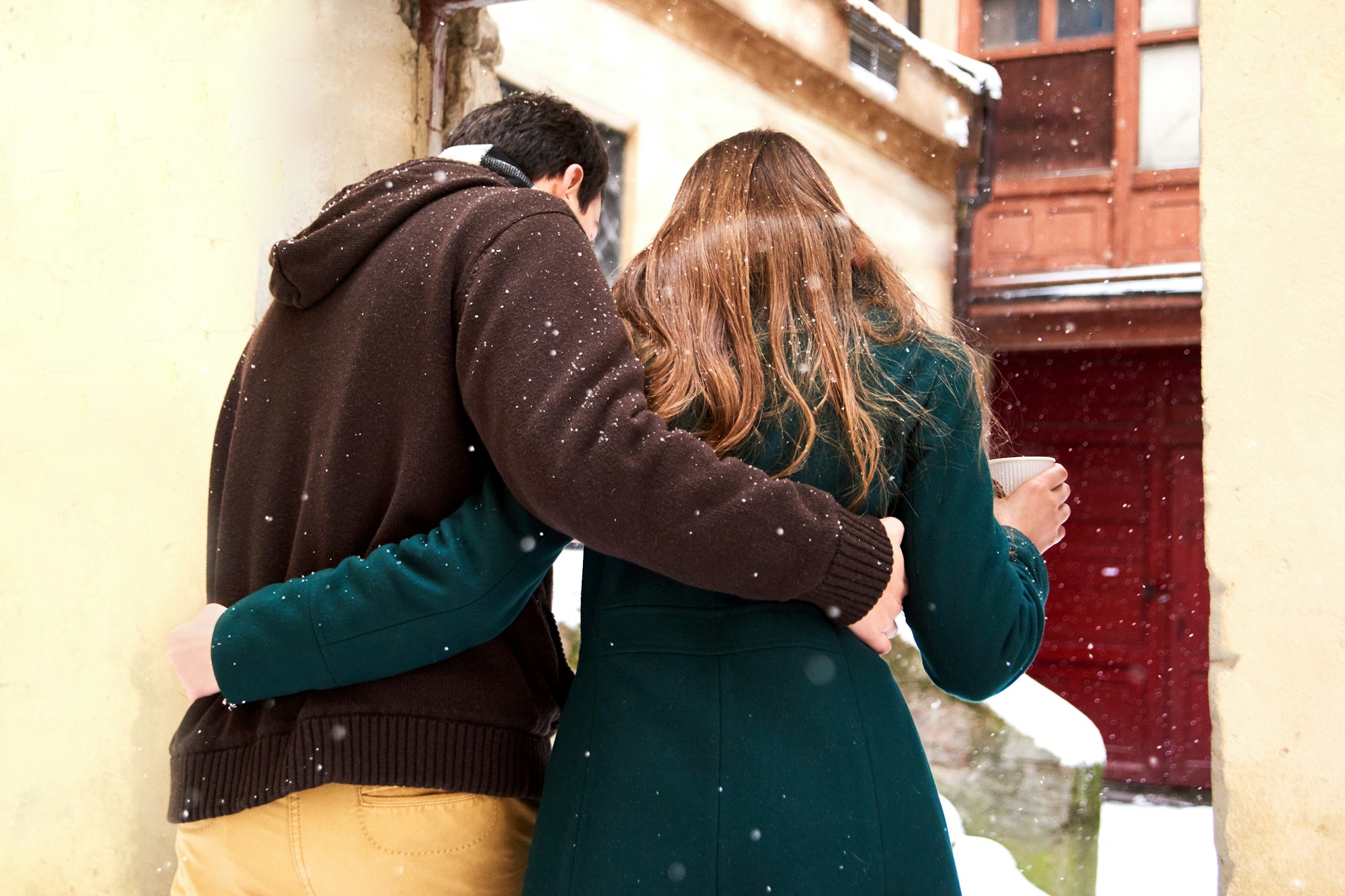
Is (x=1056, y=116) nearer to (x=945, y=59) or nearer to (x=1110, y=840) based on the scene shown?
(x=945, y=59)

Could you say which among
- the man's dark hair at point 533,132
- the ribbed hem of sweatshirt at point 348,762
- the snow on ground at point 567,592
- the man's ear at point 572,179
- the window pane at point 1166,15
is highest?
the window pane at point 1166,15

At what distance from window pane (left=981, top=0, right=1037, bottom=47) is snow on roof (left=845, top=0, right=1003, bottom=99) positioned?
53 cm

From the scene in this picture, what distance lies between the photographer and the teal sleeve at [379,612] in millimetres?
1126

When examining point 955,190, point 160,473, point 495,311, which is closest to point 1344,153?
point 495,311

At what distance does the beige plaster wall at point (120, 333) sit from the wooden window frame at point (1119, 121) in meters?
6.22

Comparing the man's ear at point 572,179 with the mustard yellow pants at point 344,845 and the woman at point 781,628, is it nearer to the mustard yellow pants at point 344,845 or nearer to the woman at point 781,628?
the woman at point 781,628

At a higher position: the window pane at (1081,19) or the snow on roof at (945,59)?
the window pane at (1081,19)

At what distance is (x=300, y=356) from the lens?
127 centimetres

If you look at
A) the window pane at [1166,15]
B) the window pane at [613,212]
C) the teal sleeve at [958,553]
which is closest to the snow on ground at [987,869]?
the teal sleeve at [958,553]

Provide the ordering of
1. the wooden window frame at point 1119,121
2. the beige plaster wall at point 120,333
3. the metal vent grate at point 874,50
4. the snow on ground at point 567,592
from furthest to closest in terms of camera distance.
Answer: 1. the wooden window frame at point 1119,121
2. the metal vent grate at point 874,50
3. the snow on ground at point 567,592
4. the beige plaster wall at point 120,333

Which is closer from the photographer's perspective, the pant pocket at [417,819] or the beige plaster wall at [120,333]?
the pant pocket at [417,819]

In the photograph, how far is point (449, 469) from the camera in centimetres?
120

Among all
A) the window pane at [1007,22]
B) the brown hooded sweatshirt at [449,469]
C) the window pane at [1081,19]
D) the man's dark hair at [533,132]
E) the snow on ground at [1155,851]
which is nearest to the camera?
the brown hooded sweatshirt at [449,469]

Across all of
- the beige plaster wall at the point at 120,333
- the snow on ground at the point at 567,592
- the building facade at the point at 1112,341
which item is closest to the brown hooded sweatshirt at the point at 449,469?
the beige plaster wall at the point at 120,333
